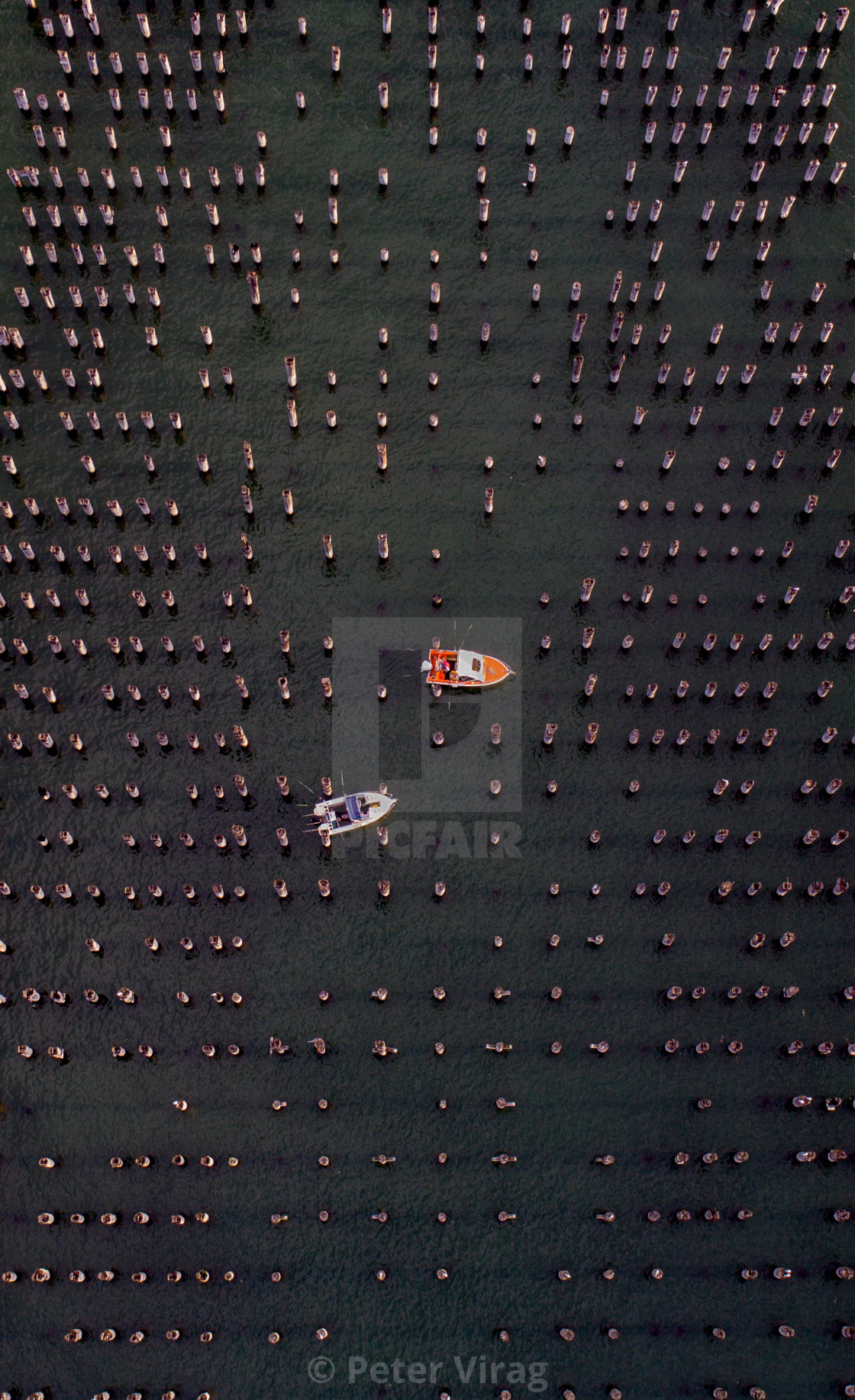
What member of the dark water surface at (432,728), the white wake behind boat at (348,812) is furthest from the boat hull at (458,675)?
the white wake behind boat at (348,812)

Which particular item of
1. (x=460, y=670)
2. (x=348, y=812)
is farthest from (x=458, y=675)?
(x=348, y=812)

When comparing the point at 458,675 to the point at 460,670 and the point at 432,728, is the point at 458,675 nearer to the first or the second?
the point at 460,670

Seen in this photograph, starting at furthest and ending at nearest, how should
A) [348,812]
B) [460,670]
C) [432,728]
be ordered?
1. [432,728]
2. [460,670]
3. [348,812]

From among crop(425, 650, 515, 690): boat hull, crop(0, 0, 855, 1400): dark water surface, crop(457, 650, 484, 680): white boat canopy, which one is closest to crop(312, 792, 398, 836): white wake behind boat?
crop(0, 0, 855, 1400): dark water surface

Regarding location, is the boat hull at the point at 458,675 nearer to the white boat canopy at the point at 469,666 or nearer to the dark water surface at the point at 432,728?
the white boat canopy at the point at 469,666

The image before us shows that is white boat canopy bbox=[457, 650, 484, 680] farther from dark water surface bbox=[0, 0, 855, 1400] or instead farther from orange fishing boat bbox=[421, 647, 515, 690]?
dark water surface bbox=[0, 0, 855, 1400]

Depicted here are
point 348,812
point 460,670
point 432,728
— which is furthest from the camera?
point 432,728
